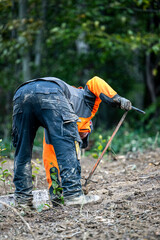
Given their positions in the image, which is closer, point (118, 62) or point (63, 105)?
point (63, 105)

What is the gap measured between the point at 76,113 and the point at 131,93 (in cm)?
938

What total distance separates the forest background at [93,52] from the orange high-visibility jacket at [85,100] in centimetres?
358

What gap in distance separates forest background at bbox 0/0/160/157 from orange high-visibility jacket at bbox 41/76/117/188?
358 centimetres

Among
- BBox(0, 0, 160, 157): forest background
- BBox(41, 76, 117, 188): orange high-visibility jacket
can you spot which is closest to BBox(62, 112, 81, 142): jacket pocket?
BBox(41, 76, 117, 188): orange high-visibility jacket

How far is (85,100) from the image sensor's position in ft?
12.3

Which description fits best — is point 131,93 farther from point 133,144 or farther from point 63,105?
point 63,105

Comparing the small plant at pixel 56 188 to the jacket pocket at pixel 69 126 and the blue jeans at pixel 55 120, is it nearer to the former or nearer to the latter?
the blue jeans at pixel 55 120

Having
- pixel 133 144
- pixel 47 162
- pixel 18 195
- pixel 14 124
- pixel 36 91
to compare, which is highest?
pixel 36 91

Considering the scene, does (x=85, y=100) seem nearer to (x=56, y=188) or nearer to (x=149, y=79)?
(x=56, y=188)

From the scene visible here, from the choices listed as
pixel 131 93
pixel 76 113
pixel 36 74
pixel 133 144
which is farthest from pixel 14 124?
pixel 131 93

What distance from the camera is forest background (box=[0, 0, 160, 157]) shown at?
27.1 ft

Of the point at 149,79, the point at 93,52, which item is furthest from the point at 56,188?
the point at 93,52

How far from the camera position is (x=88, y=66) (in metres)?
11.6

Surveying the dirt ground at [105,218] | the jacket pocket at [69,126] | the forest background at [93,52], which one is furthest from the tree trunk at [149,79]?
the jacket pocket at [69,126]
